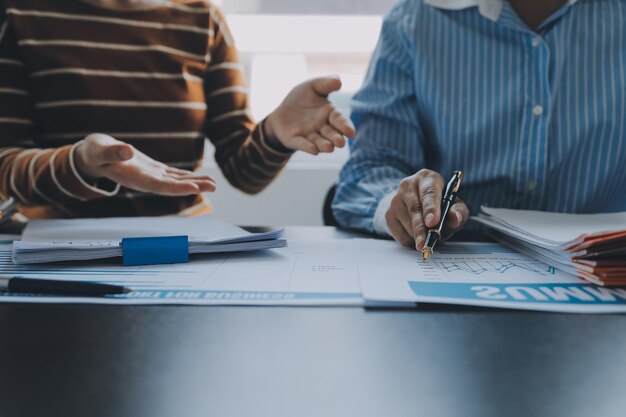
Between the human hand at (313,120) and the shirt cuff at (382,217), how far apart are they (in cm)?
9

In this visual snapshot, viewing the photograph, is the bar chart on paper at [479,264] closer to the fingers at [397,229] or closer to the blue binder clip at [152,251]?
the fingers at [397,229]

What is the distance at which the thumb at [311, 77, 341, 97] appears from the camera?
766mm

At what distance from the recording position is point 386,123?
954 millimetres

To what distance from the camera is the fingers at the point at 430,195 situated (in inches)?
22.7

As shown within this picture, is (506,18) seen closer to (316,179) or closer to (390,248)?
(390,248)

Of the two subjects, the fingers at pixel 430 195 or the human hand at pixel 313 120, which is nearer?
the fingers at pixel 430 195

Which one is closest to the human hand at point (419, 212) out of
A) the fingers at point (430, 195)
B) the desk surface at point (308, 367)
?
the fingers at point (430, 195)

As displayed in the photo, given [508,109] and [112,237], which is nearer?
[112,237]

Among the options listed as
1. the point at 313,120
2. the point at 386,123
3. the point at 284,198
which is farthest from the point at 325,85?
the point at 284,198

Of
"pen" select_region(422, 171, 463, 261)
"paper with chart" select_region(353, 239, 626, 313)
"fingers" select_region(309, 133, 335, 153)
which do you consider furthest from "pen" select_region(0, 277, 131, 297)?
"fingers" select_region(309, 133, 335, 153)

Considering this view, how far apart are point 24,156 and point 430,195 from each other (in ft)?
2.02

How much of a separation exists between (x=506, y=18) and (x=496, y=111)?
15 centimetres

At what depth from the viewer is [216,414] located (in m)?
0.31

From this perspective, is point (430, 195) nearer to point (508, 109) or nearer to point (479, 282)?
point (479, 282)
